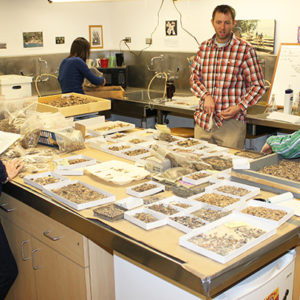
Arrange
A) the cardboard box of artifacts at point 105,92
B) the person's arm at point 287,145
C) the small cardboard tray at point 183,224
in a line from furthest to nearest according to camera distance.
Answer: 1. the cardboard box of artifacts at point 105,92
2. the person's arm at point 287,145
3. the small cardboard tray at point 183,224

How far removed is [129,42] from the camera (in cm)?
645

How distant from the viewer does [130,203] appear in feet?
6.85

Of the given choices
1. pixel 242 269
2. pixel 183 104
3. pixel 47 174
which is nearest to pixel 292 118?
pixel 183 104

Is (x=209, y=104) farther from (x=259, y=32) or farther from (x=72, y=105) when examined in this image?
(x=259, y=32)

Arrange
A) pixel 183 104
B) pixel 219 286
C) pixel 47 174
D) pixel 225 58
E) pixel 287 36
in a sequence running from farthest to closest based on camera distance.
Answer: pixel 183 104 → pixel 287 36 → pixel 225 58 → pixel 47 174 → pixel 219 286

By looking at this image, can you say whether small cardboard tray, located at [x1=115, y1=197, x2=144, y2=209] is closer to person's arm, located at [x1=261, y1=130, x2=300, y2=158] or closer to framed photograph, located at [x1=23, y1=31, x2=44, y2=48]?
person's arm, located at [x1=261, y1=130, x2=300, y2=158]

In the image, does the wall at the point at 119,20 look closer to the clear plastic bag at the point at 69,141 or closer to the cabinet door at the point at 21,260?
the clear plastic bag at the point at 69,141

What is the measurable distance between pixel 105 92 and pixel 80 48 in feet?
2.86

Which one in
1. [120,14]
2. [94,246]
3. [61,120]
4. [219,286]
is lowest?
[94,246]

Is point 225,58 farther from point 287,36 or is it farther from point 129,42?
point 129,42

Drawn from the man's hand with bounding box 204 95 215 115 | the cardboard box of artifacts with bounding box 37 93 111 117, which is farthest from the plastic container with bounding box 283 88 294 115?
the cardboard box of artifacts with bounding box 37 93 111 117

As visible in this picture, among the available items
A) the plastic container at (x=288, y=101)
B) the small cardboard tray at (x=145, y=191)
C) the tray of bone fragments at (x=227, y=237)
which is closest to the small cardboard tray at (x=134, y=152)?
the small cardboard tray at (x=145, y=191)

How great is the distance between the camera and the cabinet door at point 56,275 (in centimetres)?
224

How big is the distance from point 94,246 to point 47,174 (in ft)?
1.98
